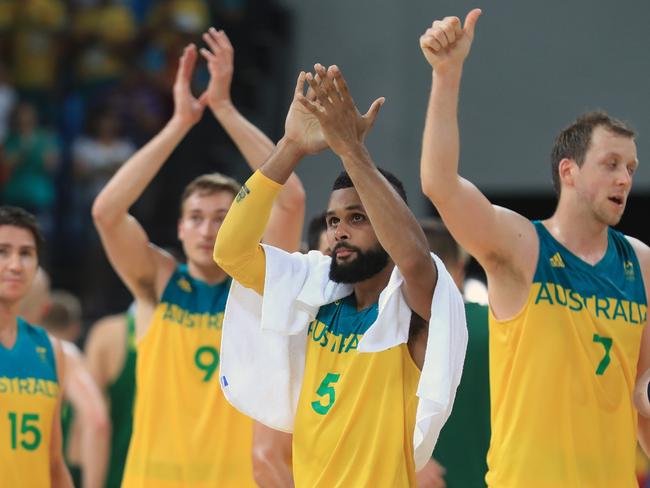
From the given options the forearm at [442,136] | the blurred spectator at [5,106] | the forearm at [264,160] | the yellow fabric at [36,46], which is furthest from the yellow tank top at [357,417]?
the yellow fabric at [36,46]

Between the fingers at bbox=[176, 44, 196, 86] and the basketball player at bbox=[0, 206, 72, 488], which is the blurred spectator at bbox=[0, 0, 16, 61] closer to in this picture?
the fingers at bbox=[176, 44, 196, 86]

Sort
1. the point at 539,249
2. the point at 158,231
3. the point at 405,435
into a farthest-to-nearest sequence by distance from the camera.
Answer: the point at 158,231, the point at 539,249, the point at 405,435

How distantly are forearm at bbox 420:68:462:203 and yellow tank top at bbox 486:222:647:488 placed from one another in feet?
1.91

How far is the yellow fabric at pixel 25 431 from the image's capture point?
19.2ft

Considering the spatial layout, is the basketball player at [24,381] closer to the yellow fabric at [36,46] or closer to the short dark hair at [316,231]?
the short dark hair at [316,231]

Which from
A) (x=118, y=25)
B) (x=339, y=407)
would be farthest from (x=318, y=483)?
(x=118, y=25)

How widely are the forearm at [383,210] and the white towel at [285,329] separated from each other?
0.64 feet

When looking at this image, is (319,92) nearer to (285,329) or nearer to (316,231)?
(285,329)

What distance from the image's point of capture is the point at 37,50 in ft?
43.5

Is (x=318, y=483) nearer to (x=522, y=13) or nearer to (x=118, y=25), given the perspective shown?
(x=522, y=13)

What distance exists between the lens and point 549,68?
12.1 m

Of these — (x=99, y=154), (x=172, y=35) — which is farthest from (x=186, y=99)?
(x=172, y=35)

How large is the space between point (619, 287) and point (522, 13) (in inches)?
298

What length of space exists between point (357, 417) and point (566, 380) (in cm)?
84
